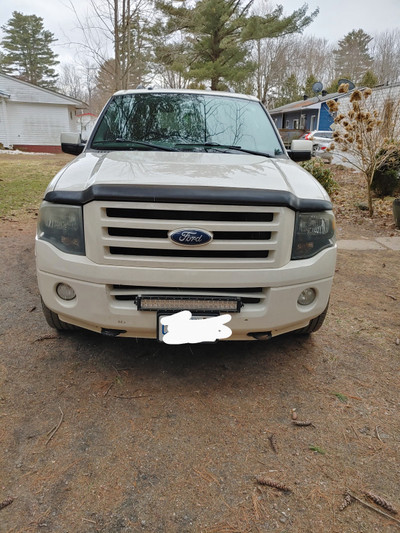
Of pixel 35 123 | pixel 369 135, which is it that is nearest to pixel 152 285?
pixel 369 135

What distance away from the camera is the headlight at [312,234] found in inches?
90.1

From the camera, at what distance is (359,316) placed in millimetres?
3592

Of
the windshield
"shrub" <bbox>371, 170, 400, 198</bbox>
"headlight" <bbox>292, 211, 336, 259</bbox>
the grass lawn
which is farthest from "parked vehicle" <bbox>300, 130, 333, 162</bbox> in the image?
"headlight" <bbox>292, 211, 336, 259</bbox>

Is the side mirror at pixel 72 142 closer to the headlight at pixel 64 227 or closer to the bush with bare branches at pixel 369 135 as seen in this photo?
the headlight at pixel 64 227

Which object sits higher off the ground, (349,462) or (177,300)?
(177,300)

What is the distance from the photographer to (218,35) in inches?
872

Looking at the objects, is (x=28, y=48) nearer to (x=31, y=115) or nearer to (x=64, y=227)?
(x=31, y=115)

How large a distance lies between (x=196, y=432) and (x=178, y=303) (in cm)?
71

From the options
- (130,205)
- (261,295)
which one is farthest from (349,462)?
(130,205)

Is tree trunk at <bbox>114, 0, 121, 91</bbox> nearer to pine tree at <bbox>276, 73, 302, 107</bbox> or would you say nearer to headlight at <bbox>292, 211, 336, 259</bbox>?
headlight at <bbox>292, 211, 336, 259</bbox>

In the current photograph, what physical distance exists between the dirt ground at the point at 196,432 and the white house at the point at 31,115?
25.9 meters

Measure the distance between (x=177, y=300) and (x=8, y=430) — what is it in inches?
44.8

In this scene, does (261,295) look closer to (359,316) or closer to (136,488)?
(136,488)

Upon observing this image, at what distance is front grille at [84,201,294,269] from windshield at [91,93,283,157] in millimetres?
1082
